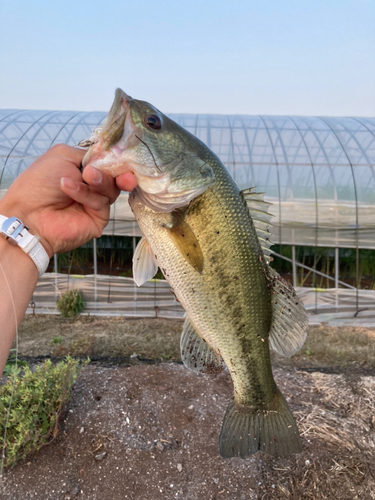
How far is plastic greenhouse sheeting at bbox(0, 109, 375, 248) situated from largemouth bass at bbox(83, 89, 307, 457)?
6207 mm

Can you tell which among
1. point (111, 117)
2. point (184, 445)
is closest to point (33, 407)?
point (184, 445)

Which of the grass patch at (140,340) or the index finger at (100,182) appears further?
the grass patch at (140,340)

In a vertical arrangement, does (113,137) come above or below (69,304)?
above

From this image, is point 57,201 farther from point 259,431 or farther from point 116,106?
point 259,431

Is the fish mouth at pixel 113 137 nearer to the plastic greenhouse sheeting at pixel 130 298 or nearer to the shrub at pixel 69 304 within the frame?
the plastic greenhouse sheeting at pixel 130 298

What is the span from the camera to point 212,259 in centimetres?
156

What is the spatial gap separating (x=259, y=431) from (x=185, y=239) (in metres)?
1.21

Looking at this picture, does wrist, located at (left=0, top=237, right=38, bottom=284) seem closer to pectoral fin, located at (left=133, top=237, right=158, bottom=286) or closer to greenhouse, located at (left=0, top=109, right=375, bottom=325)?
pectoral fin, located at (left=133, top=237, right=158, bottom=286)

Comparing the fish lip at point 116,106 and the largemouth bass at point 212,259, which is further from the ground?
the fish lip at point 116,106

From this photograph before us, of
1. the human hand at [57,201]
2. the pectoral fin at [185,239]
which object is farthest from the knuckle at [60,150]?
the pectoral fin at [185,239]

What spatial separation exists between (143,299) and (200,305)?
6700 millimetres

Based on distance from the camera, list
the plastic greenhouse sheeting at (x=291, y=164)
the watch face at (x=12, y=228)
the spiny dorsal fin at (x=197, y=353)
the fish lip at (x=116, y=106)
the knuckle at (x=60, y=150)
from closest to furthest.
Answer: the fish lip at (x=116, y=106) < the watch face at (x=12, y=228) < the knuckle at (x=60, y=150) < the spiny dorsal fin at (x=197, y=353) < the plastic greenhouse sheeting at (x=291, y=164)

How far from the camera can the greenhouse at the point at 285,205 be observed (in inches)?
302

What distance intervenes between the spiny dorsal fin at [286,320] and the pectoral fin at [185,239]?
53cm
